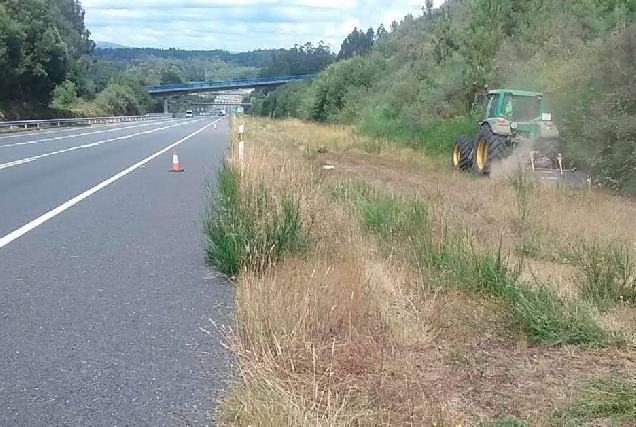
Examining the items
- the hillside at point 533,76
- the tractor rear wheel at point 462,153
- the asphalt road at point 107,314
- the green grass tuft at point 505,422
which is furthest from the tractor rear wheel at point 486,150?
the green grass tuft at point 505,422

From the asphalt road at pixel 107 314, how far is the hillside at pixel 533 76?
789cm

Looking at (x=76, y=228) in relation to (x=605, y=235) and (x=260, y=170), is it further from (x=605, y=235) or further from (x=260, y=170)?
(x=605, y=235)

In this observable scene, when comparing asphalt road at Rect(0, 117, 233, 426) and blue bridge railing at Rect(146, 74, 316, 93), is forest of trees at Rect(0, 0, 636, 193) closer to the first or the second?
asphalt road at Rect(0, 117, 233, 426)

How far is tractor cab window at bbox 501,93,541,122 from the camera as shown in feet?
58.1

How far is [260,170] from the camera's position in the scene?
34.6ft

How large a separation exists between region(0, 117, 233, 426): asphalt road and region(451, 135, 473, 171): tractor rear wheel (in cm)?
879

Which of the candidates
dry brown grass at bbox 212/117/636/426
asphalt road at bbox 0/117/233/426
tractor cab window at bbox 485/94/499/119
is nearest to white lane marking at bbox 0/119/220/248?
asphalt road at bbox 0/117/233/426

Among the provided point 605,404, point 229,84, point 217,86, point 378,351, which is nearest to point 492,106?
point 378,351

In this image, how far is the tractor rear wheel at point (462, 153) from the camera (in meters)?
19.8

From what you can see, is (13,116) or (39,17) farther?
(39,17)

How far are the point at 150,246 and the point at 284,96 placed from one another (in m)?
96.0

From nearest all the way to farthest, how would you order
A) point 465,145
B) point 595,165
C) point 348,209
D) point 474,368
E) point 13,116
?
point 474,368
point 348,209
point 595,165
point 465,145
point 13,116

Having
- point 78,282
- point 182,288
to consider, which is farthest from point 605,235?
point 78,282

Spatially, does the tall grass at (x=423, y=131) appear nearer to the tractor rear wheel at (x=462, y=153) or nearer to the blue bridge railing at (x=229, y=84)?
the tractor rear wheel at (x=462, y=153)
